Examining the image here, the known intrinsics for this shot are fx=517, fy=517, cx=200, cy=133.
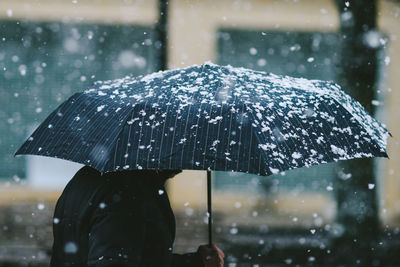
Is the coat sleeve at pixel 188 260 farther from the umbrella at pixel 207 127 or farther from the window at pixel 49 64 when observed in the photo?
the window at pixel 49 64

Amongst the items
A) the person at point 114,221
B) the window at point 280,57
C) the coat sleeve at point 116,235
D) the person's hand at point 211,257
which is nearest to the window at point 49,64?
the window at point 280,57

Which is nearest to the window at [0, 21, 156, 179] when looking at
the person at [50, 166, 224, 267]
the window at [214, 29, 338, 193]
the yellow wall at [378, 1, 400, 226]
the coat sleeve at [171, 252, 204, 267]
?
the window at [214, 29, 338, 193]

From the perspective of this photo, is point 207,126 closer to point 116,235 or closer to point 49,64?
point 116,235

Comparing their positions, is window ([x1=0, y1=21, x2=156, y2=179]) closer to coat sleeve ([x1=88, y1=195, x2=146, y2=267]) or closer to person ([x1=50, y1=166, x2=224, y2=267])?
person ([x1=50, y1=166, x2=224, y2=267])

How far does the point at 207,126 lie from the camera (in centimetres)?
188

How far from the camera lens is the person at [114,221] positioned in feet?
5.85

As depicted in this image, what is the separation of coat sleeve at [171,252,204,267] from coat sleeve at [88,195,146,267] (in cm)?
64

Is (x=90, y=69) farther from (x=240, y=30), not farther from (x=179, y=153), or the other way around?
(x=179, y=153)

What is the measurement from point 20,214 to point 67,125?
4907 millimetres

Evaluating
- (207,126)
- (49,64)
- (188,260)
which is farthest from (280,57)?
(207,126)

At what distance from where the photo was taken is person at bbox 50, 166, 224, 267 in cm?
178

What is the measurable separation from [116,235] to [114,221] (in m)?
0.05

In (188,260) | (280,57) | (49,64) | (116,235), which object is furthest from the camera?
(280,57)

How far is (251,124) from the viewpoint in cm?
186
